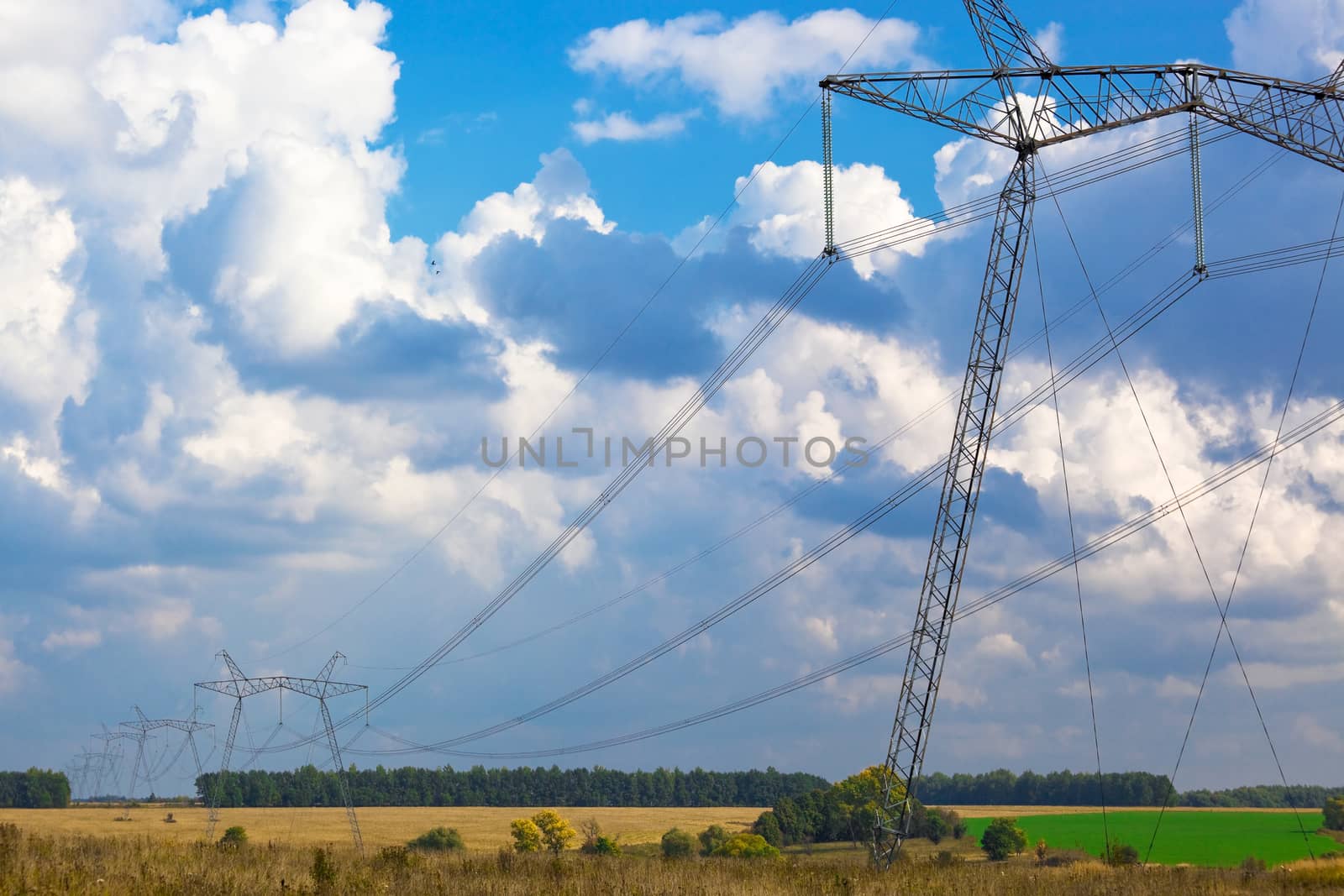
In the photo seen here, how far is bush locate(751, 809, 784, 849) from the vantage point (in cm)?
13462

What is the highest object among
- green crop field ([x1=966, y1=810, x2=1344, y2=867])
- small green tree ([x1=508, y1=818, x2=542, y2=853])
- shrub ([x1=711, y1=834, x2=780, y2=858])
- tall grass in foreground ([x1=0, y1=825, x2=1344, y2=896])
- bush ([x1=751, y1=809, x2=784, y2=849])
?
tall grass in foreground ([x1=0, y1=825, x2=1344, y2=896])

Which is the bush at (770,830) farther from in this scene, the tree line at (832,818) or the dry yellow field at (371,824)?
the dry yellow field at (371,824)

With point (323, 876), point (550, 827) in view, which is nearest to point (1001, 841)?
point (550, 827)

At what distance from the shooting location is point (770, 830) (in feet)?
448

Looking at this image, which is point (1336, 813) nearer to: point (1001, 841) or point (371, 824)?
point (1001, 841)

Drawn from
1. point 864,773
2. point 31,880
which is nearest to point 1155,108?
point 31,880

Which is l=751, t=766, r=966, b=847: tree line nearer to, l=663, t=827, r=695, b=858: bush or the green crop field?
l=663, t=827, r=695, b=858: bush

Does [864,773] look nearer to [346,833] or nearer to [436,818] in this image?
[346,833]

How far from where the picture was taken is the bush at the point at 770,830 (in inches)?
5300

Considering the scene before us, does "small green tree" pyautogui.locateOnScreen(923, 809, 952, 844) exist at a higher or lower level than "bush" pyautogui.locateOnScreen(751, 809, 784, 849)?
lower

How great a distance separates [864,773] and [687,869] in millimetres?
110138

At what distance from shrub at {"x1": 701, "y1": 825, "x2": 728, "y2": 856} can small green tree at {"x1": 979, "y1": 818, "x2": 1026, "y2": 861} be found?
2829 centimetres

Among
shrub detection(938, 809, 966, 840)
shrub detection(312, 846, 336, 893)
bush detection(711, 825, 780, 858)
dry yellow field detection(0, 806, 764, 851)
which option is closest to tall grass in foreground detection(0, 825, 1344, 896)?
shrub detection(312, 846, 336, 893)

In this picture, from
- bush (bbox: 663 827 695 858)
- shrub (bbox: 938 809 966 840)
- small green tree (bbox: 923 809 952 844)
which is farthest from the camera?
shrub (bbox: 938 809 966 840)
